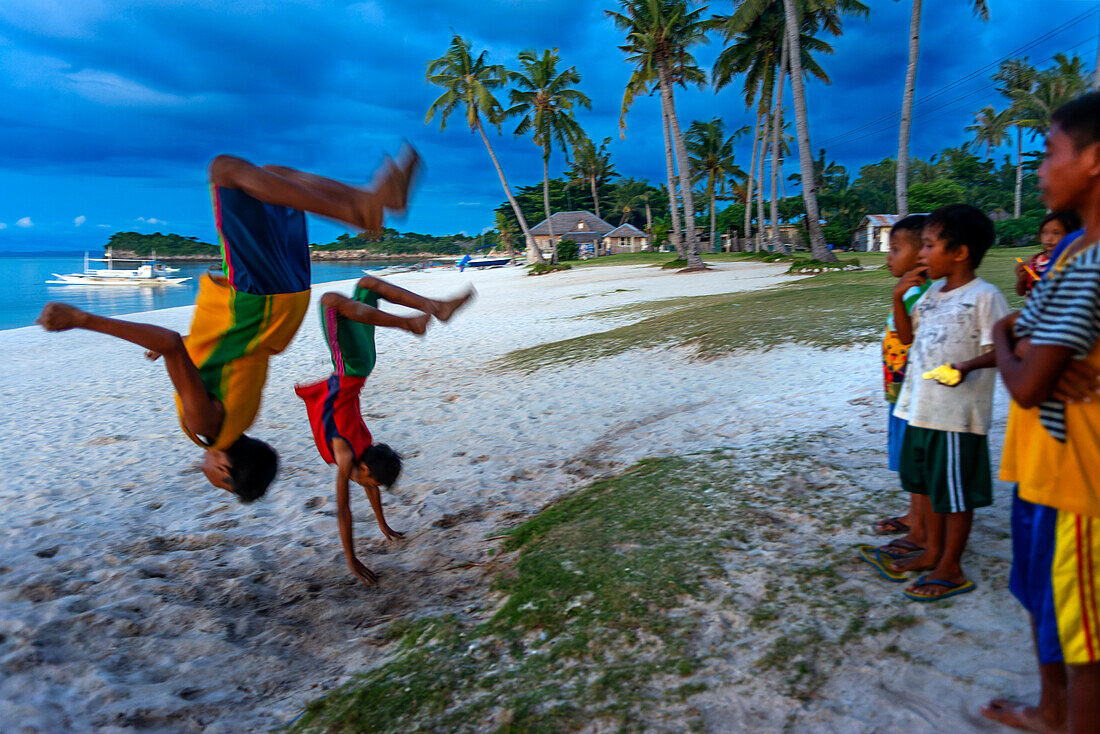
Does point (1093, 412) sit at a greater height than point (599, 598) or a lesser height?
greater

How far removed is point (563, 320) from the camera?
1575cm

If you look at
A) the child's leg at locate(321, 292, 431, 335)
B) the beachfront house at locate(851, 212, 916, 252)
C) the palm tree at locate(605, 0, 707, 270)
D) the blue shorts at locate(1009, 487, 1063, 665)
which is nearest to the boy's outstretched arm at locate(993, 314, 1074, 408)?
the blue shorts at locate(1009, 487, 1063, 665)

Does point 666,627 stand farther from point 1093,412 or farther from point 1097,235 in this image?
point 1097,235

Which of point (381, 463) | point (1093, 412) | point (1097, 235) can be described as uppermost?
point (1097, 235)

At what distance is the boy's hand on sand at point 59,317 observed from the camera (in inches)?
85.4

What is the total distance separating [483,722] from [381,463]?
1.63 meters

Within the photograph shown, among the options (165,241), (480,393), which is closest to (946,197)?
(480,393)

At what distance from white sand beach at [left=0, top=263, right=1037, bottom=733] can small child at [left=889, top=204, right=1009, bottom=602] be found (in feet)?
0.75

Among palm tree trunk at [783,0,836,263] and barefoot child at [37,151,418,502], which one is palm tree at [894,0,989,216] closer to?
palm tree trunk at [783,0,836,263]

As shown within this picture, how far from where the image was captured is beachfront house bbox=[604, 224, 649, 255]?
62719 millimetres

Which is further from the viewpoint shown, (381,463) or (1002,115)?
(1002,115)

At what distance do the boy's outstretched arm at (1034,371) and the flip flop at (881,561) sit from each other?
1.48m

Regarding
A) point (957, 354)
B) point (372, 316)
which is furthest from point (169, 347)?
point (957, 354)

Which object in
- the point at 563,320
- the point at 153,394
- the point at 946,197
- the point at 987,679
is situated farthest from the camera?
the point at 946,197
